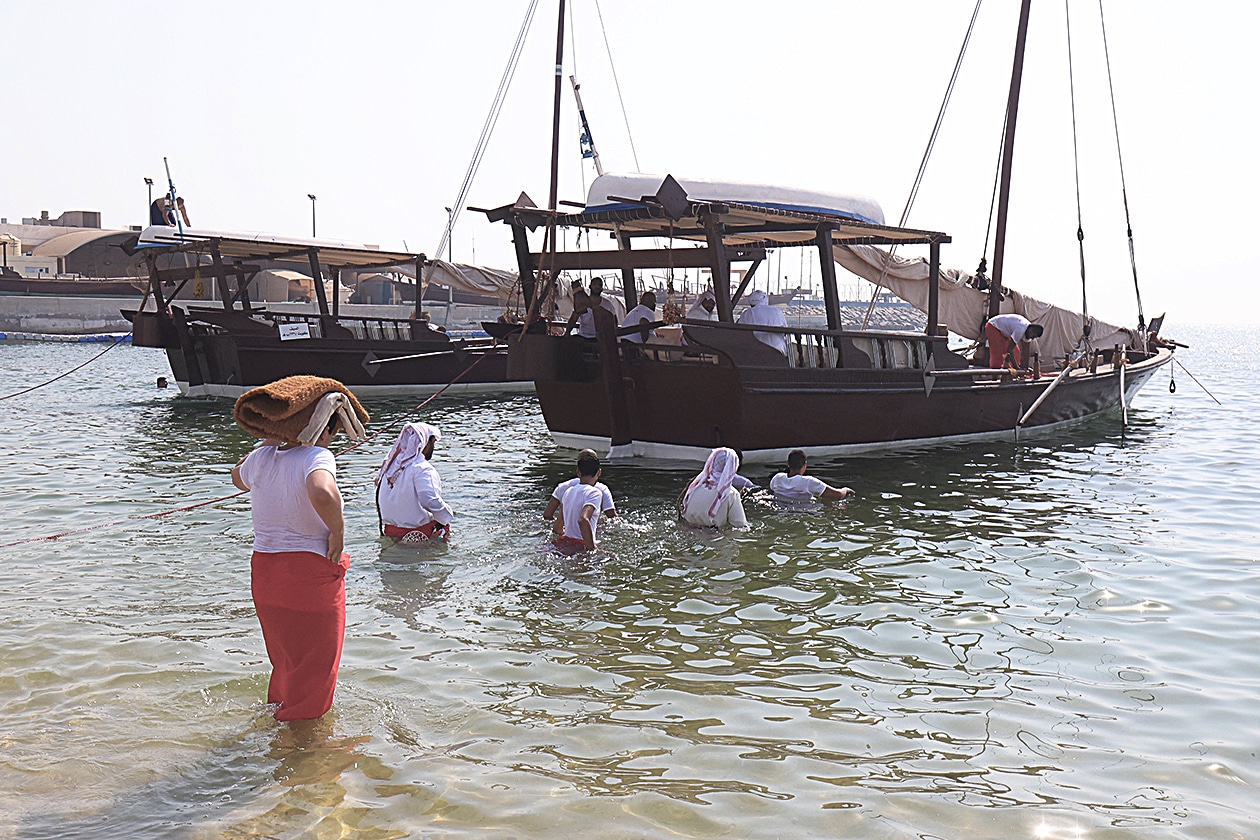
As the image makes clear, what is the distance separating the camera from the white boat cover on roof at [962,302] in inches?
754

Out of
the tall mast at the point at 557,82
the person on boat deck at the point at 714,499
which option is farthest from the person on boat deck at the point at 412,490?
the tall mast at the point at 557,82

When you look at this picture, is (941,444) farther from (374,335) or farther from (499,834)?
(374,335)

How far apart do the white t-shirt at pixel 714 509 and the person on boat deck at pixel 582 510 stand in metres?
1.28

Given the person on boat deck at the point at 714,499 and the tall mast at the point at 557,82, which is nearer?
the person on boat deck at the point at 714,499

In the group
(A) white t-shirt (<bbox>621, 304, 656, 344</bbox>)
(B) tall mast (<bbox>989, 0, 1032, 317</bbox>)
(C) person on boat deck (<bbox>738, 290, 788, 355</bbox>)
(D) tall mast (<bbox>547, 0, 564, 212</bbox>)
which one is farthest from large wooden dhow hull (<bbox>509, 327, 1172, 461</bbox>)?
A: (D) tall mast (<bbox>547, 0, 564, 212</bbox>)

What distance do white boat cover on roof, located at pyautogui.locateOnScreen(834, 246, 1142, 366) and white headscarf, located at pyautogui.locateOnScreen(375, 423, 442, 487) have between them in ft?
39.1

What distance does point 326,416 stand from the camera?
175 inches

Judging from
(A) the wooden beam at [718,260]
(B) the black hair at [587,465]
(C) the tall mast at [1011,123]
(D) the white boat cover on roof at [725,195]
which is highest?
(C) the tall mast at [1011,123]

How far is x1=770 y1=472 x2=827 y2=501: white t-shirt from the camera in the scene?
10.6 meters

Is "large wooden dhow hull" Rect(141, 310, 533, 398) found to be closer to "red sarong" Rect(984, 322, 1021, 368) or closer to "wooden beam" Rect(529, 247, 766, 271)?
"wooden beam" Rect(529, 247, 766, 271)

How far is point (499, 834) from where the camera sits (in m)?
4.13

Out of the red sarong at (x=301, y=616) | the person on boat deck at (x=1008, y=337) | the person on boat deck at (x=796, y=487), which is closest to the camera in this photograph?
the red sarong at (x=301, y=616)

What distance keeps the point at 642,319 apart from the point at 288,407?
31.6 ft

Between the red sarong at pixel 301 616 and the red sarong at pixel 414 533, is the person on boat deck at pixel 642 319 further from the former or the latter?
the red sarong at pixel 301 616
